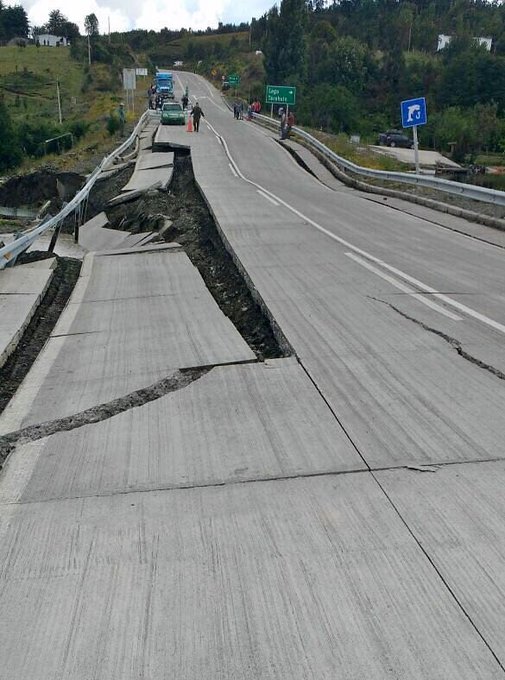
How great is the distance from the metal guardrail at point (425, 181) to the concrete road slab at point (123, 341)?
9464 mm

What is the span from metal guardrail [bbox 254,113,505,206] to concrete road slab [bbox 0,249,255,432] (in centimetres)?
946

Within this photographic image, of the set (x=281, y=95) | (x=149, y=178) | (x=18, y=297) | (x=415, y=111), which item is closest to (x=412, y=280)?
(x=18, y=297)

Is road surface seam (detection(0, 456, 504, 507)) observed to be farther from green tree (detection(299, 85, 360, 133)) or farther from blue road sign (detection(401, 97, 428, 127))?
green tree (detection(299, 85, 360, 133))

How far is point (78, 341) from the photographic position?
7180 millimetres

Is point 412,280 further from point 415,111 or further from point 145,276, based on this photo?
point 415,111

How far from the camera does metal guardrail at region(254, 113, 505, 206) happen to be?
16166 mm

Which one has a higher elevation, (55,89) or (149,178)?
(55,89)

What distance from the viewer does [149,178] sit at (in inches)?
883

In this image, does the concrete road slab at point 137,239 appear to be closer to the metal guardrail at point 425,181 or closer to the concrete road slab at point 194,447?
the metal guardrail at point 425,181

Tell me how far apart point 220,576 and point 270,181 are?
2269cm

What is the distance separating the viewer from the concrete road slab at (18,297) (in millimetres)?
6898

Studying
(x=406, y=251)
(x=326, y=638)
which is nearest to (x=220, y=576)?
(x=326, y=638)

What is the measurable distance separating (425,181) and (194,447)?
58.4ft

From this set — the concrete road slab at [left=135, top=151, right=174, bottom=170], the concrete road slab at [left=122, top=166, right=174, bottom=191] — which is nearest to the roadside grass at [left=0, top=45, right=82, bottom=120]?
the concrete road slab at [left=135, top=151, right=174, bottom=170]
